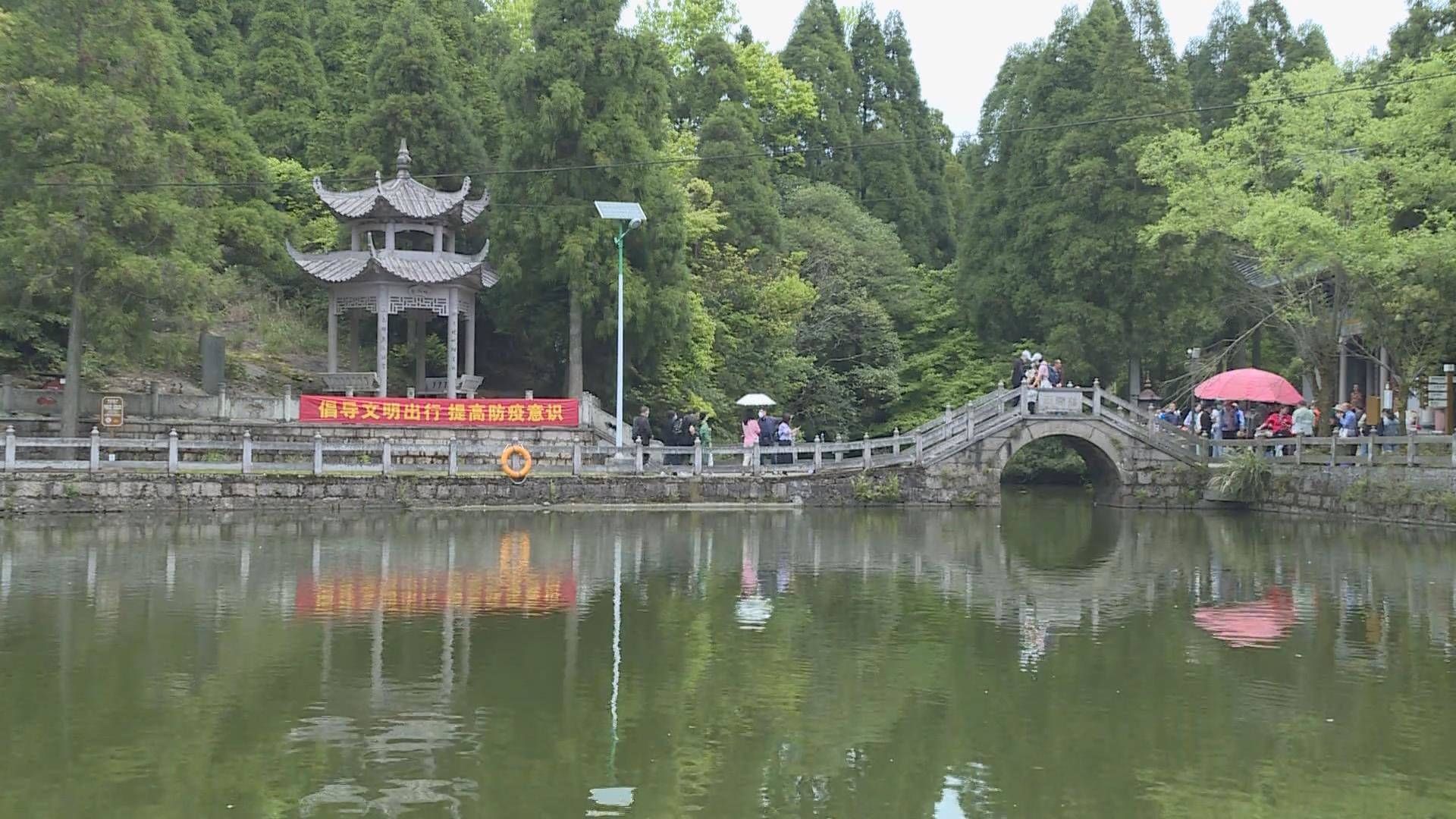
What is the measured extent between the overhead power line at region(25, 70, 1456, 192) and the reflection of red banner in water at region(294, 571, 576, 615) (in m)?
12.3

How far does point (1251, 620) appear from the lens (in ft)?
40.2

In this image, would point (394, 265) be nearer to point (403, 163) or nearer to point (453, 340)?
point (453, 340)

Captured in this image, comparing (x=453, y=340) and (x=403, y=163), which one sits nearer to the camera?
(x=453, y=340)

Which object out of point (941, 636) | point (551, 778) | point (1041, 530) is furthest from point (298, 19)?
point (551, 778)

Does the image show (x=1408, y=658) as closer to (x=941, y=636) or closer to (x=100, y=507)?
(x=941, y=636)

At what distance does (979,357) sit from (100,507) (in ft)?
78.4

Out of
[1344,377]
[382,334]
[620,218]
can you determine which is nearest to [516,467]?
[382,334]

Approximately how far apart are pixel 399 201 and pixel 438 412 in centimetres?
537

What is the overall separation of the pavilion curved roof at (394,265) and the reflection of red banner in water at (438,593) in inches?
582

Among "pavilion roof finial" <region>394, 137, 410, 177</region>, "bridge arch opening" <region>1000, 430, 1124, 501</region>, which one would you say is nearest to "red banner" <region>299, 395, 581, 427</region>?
"pavilion roof finial" <region>394, 137, 410, 177</region>

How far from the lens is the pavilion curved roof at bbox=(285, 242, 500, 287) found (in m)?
28.6

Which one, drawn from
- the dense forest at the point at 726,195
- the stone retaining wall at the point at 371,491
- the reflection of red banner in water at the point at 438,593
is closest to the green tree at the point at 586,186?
the dense forest at the point at 726,195

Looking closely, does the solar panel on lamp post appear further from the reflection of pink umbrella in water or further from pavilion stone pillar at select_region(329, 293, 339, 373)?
the reflection of pink umbrella in water

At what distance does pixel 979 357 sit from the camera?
38.2m
